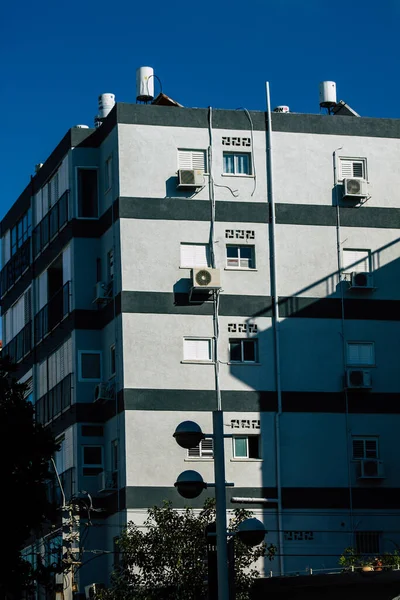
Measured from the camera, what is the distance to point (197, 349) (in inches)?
1569

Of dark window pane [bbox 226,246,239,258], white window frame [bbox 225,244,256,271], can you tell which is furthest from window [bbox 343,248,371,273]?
dark window pane [bbox 226,246,239,258]

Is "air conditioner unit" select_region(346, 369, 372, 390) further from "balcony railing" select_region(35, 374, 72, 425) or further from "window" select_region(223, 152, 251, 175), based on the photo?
"balcony railing" select_region(35, 374, 72, 425)

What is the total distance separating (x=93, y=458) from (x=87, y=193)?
8.21 metres

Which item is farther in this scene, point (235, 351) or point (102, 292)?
point (102, 292)

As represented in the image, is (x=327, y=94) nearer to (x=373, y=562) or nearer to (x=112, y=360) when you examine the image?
(x=112, y=360)

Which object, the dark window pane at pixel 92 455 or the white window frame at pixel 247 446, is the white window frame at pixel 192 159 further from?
the dark window pane at pixel 92 455

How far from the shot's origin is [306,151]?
4188 cm

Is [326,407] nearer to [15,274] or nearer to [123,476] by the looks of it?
[123,476]

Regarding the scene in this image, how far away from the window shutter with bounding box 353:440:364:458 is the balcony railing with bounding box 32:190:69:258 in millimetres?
11231

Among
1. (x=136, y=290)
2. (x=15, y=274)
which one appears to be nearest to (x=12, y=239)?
(x=15, y=274)

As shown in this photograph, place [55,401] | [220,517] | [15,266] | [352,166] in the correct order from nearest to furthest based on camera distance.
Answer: [220,517] < [352,166] < [55,401] < [15,266]

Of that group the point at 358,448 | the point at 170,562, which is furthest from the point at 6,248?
the point at 170,562

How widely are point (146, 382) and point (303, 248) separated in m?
6.38

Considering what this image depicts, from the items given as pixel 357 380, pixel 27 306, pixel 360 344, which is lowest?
pixel 357 380
